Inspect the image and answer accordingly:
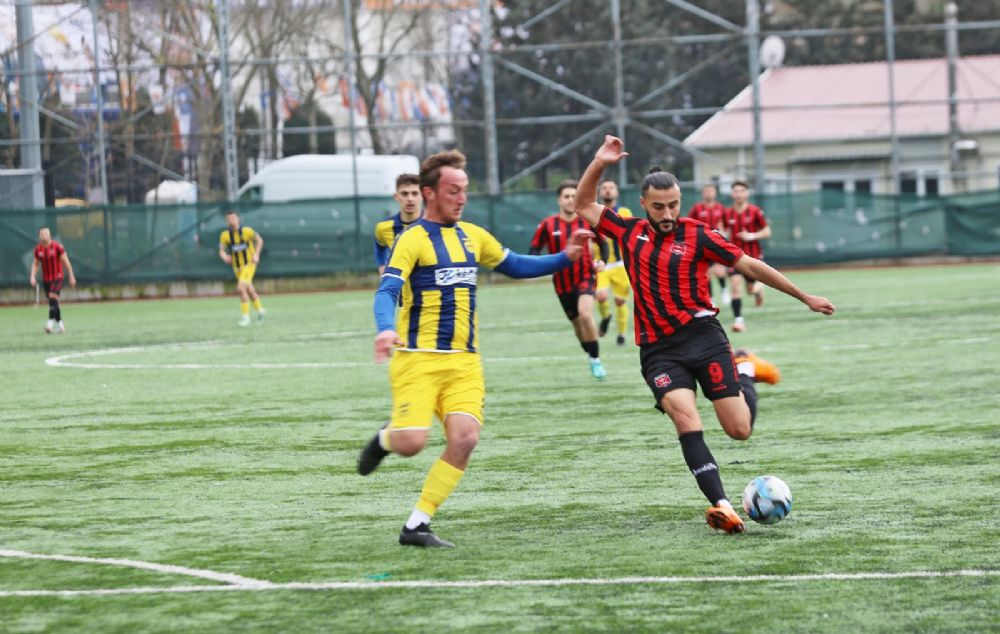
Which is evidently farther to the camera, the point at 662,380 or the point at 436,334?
the point at 662,380

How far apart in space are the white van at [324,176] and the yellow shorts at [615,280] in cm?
2059

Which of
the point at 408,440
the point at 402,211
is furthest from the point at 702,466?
the point at 402,211

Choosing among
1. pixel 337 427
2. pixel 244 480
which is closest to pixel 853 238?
pixel 337 427

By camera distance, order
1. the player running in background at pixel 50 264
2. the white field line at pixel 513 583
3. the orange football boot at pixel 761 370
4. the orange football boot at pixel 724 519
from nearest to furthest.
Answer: the white field line at pixel 513 583, the orange football boot at pixel 724 519, the orange football boot at pixel 761 370, the player running in background at pixel 50 264

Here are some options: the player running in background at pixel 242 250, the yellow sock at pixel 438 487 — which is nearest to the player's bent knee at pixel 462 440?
the yellow sock at pixel 438 487

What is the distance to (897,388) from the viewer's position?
44.8 feet

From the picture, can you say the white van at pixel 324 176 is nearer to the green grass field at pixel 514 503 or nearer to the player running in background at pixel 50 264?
the player running in background at pixel 50 264

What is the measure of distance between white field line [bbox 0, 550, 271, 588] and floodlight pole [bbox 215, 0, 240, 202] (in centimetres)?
3128

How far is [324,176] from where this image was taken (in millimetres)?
40531

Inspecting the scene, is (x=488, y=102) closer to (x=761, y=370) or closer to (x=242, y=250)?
(x=242, y=250)

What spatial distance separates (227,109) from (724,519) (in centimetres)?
3284

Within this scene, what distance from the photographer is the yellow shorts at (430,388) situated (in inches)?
297

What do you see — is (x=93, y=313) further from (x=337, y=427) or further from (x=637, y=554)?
(x=637, y=554)

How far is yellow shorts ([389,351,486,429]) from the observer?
7.54 metres
